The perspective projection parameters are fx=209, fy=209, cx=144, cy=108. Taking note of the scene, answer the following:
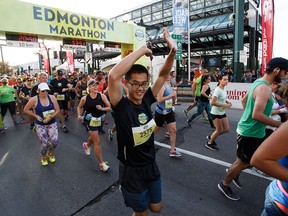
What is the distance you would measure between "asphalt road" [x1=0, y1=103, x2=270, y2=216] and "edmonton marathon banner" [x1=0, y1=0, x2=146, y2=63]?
5247 millimetres

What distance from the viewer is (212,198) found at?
3035mm

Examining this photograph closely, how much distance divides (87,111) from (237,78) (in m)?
10.7

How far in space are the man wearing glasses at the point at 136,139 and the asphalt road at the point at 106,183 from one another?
1026 mm

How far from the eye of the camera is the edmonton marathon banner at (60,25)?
317 inches

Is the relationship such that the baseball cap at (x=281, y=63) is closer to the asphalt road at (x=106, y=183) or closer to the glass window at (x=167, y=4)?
the asphalt road at (x=106, y=183)

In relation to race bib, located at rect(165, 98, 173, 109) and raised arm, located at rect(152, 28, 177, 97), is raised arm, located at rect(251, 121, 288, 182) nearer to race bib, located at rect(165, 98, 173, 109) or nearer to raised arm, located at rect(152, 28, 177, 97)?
raised arm, located at rect(152, 28, 177, 97)

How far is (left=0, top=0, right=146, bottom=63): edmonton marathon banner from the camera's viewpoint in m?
8.05

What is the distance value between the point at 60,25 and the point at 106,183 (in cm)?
840

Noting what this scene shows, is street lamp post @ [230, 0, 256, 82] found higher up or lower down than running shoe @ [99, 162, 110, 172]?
higher up

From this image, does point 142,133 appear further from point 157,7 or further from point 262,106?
point 157,7

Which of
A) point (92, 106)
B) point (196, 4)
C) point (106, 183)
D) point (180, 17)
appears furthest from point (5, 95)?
point (196, 4)

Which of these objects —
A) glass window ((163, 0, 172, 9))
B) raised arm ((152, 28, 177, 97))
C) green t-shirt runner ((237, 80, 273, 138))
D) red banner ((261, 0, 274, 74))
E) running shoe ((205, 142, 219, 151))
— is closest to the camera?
raised arm ((152, 28, 177, 97))

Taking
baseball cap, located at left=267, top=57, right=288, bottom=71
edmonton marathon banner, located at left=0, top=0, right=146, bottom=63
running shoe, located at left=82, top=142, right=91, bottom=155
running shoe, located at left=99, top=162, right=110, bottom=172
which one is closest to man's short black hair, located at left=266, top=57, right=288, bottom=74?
baseball cap, located at left=267, top=57, right=288, bottom=71

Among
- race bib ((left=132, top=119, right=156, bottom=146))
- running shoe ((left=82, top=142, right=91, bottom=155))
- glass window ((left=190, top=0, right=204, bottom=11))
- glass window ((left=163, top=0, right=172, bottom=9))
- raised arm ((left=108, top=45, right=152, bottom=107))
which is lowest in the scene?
running shoe ((left=82, top=142, right=91, bottom=155))
